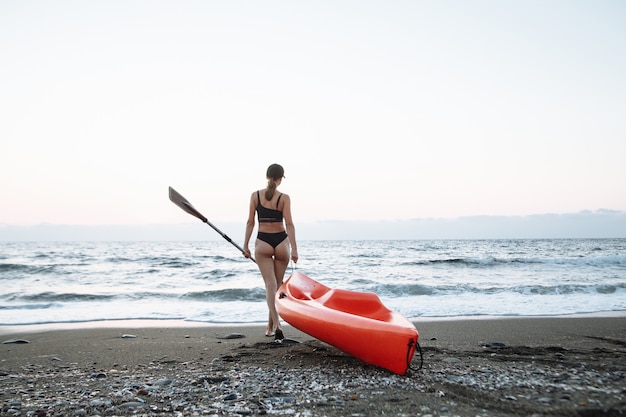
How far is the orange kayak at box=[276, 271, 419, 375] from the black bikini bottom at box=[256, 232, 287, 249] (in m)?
0.44

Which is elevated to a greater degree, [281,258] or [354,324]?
[281,258]

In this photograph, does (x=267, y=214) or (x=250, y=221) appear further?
(x=250, y=221)

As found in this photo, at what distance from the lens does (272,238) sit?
4.84m

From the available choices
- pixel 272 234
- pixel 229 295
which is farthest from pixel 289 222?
pixel 229 295

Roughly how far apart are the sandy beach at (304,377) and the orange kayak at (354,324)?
0.15 metres

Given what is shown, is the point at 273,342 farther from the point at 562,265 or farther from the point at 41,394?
the point at 562,265

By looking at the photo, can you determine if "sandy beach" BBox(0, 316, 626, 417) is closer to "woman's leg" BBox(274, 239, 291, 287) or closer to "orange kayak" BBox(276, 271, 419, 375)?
"orange kayak" BBox(276, 271, 419, 375)

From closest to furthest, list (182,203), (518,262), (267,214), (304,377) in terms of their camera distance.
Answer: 1. (304,377)
2. (267,214)
3. (182,203)
4. (518,262)

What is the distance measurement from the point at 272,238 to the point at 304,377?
1909 mm

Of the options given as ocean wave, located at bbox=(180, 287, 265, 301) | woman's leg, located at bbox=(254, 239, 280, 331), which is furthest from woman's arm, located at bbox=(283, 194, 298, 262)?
ocean wave, located at bbox=(180, 287, 265, 301)

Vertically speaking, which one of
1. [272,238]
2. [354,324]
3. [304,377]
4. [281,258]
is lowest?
[304,377]

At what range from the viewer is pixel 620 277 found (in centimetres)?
1341

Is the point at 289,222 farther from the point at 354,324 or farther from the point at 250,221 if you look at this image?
the point at 354,324

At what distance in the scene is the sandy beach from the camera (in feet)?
8.36
